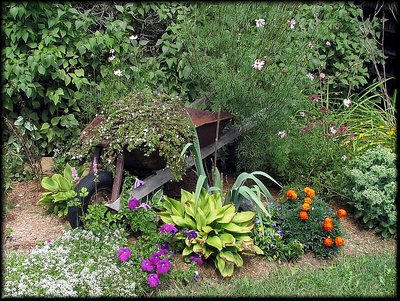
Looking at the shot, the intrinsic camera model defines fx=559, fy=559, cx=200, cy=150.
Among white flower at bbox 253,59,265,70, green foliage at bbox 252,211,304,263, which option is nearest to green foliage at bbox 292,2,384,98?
white flower at bbox 253,59,265,70

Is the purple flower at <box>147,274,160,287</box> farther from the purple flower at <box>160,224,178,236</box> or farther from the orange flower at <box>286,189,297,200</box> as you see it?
the orange flower at <box>286,189,297,200</box>

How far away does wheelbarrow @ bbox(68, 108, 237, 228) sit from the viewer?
12.3 feet

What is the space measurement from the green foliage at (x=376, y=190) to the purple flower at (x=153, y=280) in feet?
5.85

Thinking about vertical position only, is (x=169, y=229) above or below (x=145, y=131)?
below

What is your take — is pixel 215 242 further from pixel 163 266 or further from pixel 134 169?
pixel 134 169

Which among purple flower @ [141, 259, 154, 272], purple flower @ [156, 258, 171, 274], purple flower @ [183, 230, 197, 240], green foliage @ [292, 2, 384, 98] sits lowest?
purple flower @ [141, 259, 154, 272]

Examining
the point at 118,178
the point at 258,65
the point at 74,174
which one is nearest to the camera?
the point at 118,178

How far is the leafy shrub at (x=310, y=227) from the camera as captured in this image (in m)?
3.91

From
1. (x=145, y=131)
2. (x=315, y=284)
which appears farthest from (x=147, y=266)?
(x=315, y=284)

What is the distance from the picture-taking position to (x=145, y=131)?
12.1 feet

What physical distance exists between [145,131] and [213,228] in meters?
0.78

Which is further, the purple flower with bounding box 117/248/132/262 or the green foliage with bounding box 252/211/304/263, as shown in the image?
the green foliage with bounding box 252/211/304/263

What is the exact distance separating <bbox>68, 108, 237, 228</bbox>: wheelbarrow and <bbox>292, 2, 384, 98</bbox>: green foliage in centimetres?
143

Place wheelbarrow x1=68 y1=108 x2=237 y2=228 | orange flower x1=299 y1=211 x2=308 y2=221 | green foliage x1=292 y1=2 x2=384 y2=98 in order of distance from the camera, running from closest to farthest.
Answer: wheelbarrow x1=68 y1=108 x2=237 y2=228 → orange flower x1=299 y1=211 x2=308 y2=221 → green foliage x1=292 y1=2 x2=384 y2=98
